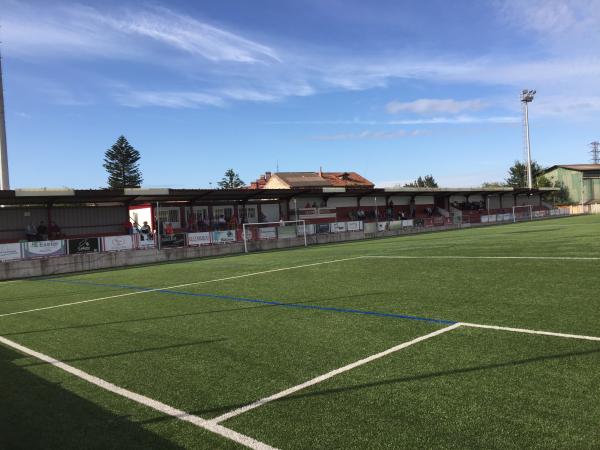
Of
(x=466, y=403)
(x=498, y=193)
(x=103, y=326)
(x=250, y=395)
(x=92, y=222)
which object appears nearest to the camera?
(x=466, y=403)

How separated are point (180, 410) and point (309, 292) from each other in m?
6.77

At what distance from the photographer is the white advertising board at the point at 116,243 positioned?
24922mm

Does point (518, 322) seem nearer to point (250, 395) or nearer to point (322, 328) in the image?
point (322, 328)

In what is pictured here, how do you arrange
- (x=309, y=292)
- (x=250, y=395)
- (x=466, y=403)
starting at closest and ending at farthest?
(x=466, y=403) → (x=250, y=395) → (x=309, y=292)

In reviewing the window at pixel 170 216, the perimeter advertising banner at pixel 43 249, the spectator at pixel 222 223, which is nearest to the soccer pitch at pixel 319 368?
the perimeter advertising banner at pixel 43 249

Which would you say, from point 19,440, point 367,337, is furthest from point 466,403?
point 19,440

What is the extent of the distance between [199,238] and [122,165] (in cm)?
5766

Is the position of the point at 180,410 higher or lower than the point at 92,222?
lower

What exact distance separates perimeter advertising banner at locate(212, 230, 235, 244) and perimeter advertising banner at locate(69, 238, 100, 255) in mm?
7013

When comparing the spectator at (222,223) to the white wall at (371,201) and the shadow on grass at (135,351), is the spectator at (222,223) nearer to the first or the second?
the white wall at (371,201)

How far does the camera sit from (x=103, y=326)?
880cm

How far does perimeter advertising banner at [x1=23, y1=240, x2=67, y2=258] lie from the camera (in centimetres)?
Result: 2275

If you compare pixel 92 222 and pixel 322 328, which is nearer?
pixel 322 328

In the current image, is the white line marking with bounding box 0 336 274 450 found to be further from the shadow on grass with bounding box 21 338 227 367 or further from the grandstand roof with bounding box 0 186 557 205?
the grandstand roof with bounding box 0 186 557 205
